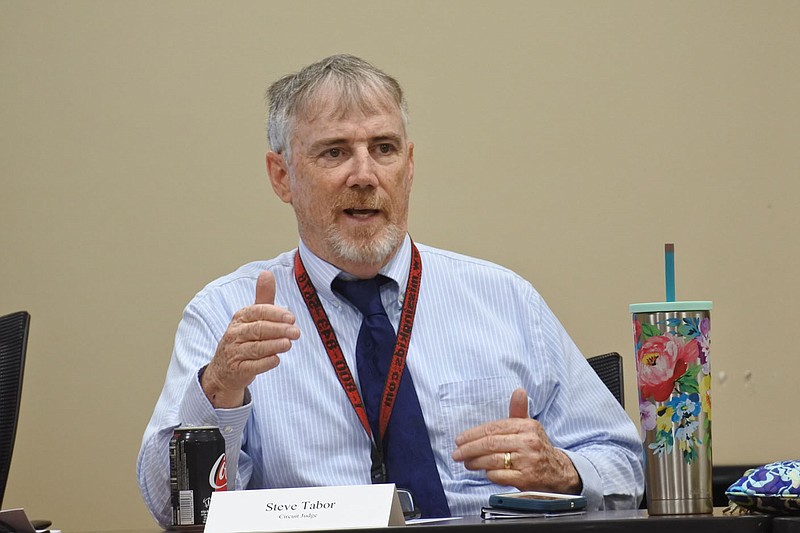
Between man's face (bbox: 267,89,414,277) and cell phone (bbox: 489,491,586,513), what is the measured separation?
33.1 inches

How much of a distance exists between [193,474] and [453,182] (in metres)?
1.95

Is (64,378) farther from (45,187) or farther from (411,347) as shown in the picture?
(411,347)

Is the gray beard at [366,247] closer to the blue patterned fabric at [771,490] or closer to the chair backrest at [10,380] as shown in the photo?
the chair backrest at [10,380]

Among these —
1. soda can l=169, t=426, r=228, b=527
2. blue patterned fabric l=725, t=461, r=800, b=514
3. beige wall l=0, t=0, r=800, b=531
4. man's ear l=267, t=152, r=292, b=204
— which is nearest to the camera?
blue patterned fabric l=725, t=461, r=800, b=514

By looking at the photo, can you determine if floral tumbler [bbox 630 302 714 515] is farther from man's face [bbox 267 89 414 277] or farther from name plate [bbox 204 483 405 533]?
man's face [bbox 267 89 414 277]

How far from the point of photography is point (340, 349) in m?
2.05

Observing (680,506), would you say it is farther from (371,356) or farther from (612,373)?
(612,373)

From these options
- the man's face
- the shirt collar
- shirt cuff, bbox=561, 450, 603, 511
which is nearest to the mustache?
the man's face

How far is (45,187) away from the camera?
3.23 m

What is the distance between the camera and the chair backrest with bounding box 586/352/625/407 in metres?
2.18

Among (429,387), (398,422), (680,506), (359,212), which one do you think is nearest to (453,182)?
(359,212)

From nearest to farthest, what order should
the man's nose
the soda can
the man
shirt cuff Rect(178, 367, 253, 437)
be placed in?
1. the soda can
2. shirt cuff Rect(178, 367, 253, 437)
3. the man
4. the man's nose

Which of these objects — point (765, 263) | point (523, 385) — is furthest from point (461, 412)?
point (765, 263)

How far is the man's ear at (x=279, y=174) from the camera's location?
235 cm
